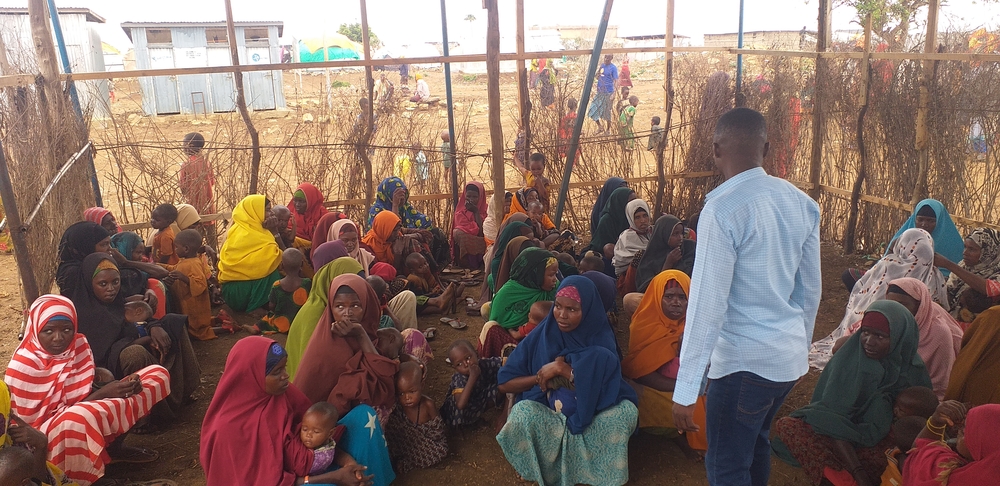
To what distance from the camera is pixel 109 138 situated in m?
7.05

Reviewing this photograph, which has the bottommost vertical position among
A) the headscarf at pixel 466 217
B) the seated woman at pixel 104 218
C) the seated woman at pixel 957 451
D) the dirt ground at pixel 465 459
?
the dirt ground at pixel 465 459

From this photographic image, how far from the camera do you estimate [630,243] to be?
6.22m

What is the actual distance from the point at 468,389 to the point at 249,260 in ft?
9.29

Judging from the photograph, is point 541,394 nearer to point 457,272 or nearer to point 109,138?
point 457,272

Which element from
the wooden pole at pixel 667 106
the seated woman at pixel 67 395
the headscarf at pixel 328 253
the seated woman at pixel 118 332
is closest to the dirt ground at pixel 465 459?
the seated woman at pixel 118 332

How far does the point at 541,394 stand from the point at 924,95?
4733 millimetres

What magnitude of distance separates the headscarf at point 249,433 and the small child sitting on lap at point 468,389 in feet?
3.53

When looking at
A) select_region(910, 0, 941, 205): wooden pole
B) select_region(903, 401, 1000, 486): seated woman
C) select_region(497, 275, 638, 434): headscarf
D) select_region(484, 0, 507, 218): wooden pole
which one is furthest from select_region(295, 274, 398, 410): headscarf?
select_region(910, 0, 941, 205): wooden pole

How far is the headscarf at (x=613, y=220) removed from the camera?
6789 millimetres

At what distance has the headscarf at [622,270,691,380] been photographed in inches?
160

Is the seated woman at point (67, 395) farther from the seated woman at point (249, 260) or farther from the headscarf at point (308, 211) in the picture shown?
the headscarf at point (308, 211)

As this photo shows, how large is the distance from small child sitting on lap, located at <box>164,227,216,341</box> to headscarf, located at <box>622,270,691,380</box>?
11.2 ft

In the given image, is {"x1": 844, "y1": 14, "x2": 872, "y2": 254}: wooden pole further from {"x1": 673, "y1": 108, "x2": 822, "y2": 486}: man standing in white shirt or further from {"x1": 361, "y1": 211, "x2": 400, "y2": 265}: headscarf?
{"x1": 673, "y1": 108, "x2": 822, "y2": 486}: man standing in white shirt

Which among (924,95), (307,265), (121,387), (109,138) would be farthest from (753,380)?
(109,138)
